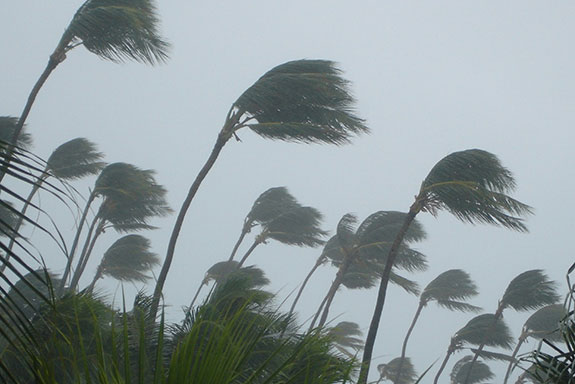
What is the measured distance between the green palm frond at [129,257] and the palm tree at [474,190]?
16881 millimetres

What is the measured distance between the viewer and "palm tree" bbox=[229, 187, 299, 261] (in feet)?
108

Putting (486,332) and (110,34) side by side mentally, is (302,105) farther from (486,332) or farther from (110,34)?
(486,332)

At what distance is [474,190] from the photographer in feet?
51.6

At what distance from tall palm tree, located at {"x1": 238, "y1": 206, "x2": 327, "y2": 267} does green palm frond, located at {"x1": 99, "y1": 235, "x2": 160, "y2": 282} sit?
15.0 ft

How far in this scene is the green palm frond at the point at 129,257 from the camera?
3077 cm

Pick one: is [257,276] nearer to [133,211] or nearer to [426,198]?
[133,211]

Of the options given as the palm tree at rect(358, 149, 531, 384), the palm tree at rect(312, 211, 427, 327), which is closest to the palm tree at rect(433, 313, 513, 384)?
the palm tree at rect(312, 211, 427, 327)

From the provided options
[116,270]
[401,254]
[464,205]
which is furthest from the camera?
[116,270]

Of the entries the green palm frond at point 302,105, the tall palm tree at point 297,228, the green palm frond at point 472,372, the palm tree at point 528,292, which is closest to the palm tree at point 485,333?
the palm tree at point 528,292

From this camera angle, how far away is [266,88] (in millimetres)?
16906

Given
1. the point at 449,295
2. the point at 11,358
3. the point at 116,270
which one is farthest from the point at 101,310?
the point at 449,295

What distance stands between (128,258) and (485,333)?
58.2ft

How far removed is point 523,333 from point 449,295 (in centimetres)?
510

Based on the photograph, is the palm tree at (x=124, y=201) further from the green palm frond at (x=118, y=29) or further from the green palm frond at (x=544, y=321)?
the green palm frond at (x=544, y=321)
